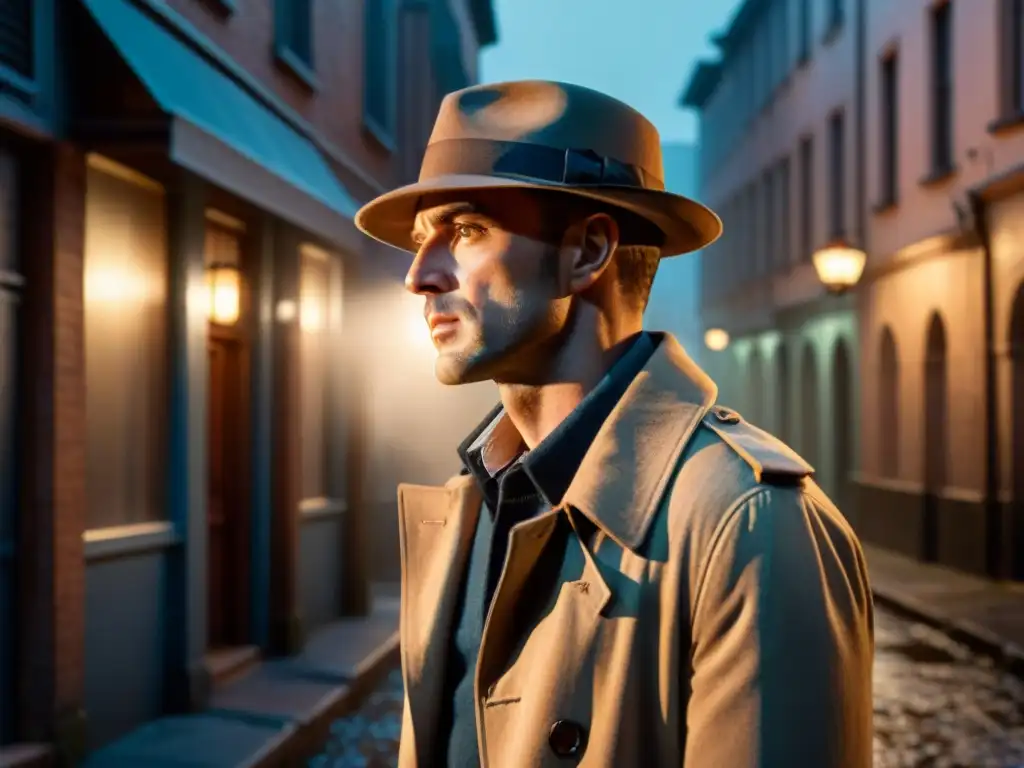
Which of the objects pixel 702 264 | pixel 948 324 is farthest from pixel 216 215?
pixel 702 264

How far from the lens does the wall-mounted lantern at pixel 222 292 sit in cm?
867

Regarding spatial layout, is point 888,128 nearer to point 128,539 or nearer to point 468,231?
point 128,539

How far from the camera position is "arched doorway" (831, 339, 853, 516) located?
2328 cm

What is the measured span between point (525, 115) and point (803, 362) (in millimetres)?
25143

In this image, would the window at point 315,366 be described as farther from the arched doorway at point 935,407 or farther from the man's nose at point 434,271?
the arched doorway at point 935,407

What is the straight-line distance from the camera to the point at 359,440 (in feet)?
38.3


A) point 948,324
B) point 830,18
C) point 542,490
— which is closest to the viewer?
point 542,490

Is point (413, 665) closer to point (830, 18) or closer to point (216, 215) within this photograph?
point (216, 215)

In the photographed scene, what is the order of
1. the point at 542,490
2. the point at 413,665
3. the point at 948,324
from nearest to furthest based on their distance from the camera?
1. the point at 542,490
2. the point at 413,665
3. the point at 948,324

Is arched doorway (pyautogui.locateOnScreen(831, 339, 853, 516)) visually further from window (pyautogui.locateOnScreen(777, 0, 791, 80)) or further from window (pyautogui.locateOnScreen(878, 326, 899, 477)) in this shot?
window (pyautogui.locateOnScreen(777, 0, 791, 80))

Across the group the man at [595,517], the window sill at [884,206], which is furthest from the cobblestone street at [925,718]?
the window sill at [884,206]

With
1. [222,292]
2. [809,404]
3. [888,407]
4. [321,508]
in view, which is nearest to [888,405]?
[888,407]

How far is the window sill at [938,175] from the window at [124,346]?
12347mm

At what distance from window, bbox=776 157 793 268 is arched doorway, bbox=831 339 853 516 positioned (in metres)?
3.46
